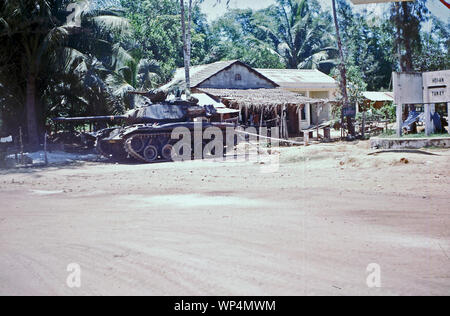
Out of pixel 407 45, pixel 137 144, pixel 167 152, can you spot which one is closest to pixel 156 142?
pixel 167 152

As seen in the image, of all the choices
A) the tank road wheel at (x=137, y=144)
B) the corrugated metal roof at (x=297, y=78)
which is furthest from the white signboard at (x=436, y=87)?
the corrugated metal roof at (x=297, y=78)

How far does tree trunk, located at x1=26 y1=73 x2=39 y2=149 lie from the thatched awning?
29.4 feet

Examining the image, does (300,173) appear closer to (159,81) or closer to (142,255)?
(142,255)

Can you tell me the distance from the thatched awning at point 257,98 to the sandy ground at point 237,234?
14.1 metres

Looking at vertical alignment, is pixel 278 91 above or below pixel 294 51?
below

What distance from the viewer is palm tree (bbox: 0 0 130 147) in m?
19.1

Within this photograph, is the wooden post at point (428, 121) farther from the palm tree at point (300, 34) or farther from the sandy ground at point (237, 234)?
the palm tree at point (300, 34)

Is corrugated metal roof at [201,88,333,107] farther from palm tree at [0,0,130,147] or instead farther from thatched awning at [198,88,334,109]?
palm tree at [0,0,130,147]

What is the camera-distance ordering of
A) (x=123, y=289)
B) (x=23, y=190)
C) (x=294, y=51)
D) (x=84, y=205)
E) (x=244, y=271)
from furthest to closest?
(x=294, y=51), (x=23, y=190), (x=84, y=205), (x=244, y=271), (x=123, y=289)

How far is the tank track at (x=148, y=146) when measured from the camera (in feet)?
56.5

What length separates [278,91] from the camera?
97.7 feet

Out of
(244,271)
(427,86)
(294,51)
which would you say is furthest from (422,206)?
(294,51)

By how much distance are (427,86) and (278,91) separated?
14.3m

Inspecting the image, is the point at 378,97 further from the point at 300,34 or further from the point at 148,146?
the point at 148,146
